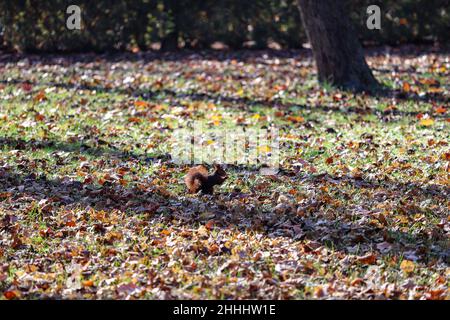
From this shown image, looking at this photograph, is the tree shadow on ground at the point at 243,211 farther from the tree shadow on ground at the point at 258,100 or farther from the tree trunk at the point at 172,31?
the tree trunk at the point at 172,31

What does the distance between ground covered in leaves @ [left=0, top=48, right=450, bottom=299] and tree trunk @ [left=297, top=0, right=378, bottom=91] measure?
336mm

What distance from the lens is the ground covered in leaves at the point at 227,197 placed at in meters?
5.14

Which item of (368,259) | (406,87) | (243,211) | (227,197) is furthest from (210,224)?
(406,87)

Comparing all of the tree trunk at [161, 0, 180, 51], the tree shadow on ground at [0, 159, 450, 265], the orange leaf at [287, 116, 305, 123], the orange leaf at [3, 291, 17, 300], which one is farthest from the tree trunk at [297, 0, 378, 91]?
the orange leaf at [3, 291, 17, 300]

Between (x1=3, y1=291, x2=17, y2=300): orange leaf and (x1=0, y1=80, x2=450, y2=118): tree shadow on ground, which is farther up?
(x1=0, y1=80, x2=450, y2=118): tree shadow on ground

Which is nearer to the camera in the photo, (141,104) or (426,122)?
(426,122)

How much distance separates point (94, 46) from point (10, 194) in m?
8.73

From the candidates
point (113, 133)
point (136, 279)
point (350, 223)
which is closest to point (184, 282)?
point (136, 279)

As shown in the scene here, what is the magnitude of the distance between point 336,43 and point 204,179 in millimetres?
Result: 5051

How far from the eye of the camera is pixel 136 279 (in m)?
5.09

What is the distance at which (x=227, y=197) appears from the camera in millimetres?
6785

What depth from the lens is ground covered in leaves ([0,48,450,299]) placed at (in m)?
5.14

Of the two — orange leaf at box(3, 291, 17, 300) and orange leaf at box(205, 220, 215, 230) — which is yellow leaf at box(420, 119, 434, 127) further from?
orange leaf at box(3, 291, 17, 300)

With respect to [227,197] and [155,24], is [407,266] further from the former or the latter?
[155,24]
